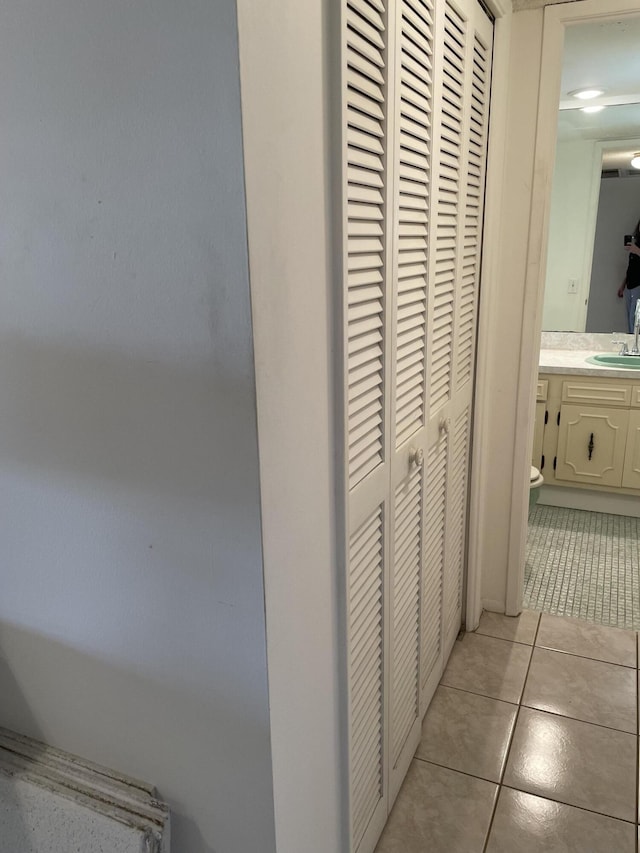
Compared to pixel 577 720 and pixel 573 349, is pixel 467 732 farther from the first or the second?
pixel 573 349

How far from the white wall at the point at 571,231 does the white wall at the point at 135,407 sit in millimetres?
2886

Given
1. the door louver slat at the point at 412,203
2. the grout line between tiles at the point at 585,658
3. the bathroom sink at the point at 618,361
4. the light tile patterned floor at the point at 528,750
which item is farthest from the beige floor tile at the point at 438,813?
the bathroom sink at the point at 618,361

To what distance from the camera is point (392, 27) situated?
40.7 inches

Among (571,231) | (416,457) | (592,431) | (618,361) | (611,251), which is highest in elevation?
(571,231)

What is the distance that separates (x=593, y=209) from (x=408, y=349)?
8.56 ft

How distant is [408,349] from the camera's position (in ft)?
4.40

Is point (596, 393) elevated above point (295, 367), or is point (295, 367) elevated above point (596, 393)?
point (295, 367)

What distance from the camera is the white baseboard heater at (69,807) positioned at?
3.07 ft

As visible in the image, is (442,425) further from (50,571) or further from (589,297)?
(589,297)

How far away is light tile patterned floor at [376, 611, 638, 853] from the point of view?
4.94ft

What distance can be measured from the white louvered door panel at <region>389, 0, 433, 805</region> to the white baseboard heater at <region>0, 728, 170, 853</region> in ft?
2.01

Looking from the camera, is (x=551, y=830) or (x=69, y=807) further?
(x=551, y=830)

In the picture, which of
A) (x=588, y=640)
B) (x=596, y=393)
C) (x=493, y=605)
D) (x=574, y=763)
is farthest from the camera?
(x=596, y=393)

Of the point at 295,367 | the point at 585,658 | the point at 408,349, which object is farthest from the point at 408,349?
the point at 585,658
